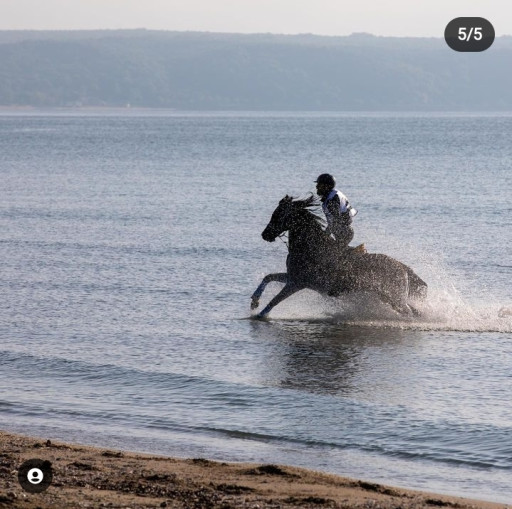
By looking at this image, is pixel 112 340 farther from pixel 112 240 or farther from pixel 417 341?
pixel 112 240

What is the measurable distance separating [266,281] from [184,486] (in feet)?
24.6

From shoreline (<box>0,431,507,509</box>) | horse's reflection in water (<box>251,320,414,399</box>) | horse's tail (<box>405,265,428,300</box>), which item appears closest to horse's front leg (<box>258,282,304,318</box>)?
horse's reflection in water (<box>251,320,414,399</box>)

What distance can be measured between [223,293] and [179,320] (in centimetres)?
237

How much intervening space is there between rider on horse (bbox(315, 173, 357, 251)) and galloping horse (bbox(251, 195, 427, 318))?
4.6 inches

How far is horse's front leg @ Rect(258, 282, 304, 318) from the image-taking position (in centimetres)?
1499

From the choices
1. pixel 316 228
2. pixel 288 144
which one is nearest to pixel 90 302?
pixel 316 228

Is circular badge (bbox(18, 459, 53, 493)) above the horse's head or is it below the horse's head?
below

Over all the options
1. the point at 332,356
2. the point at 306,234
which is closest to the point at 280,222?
the point at 306,234

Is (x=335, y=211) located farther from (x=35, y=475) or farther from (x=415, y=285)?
(x=35, y=475)

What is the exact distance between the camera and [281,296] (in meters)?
15.1

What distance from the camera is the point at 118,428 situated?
33.3 ft

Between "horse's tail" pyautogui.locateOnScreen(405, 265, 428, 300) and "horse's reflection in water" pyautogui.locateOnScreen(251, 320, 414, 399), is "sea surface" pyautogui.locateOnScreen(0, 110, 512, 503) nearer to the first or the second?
"horse's reflection in water" pyautogui.locateOnScreen(251, 320, 414, 399)

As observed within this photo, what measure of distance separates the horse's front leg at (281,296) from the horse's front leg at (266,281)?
0.10 m

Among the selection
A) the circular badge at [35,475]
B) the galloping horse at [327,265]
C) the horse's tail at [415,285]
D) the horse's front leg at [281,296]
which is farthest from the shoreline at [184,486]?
the horse's tail at [415,285]
